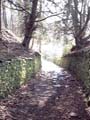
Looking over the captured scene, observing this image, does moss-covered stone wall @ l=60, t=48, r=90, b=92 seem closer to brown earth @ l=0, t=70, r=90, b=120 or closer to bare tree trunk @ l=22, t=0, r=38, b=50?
brown earth @ l=0, t=70, r=90, b=120

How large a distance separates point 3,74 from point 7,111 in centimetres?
144

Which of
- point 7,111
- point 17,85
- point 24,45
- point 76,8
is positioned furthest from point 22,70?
point 76,8

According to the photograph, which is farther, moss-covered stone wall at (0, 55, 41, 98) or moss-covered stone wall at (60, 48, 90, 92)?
moss-covered stone wall at (60, 48, 90, 92)

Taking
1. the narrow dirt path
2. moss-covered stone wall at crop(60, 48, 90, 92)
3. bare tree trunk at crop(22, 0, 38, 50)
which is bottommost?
the narrow dirt path

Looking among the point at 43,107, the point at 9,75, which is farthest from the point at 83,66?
the point at 43,107

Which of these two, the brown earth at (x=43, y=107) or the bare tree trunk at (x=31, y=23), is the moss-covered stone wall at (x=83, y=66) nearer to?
the brown earth at (x=43, y=107)

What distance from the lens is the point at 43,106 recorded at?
9.45 m

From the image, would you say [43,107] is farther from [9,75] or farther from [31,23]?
[31,23]

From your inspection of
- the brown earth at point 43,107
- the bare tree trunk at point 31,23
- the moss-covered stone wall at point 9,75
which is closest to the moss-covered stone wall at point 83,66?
the brown earth at point 43,107

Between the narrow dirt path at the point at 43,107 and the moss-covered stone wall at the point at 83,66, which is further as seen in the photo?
the moss-covered stone wall at the point at 83,66

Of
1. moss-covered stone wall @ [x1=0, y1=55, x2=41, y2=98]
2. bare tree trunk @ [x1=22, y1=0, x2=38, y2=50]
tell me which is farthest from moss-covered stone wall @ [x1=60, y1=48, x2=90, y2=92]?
bare tree trunk @ [x1=22, y1=0, x2=38, y2=50]

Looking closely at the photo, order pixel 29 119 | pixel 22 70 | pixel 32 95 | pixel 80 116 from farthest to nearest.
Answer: pixel 22 70, pixel 32 95, pixel 80 116, pixel 29 119

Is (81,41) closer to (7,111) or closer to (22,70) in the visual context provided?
(22,70)

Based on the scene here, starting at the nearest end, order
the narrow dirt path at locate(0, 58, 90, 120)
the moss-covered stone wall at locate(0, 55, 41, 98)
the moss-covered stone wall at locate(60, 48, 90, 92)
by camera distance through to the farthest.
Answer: the narrow dirt path at locate(0, 58, 90, 120) → the moss-covered stone wall at locate(0, 55, 41, 98) → the moss-covered stone wall at locate(60, 48, 90, 92)
